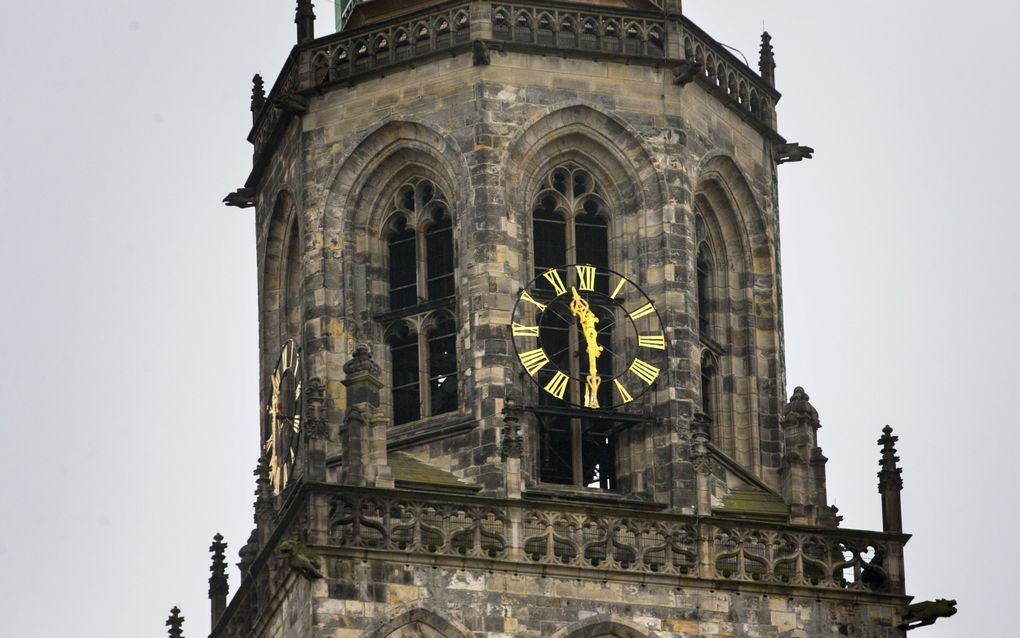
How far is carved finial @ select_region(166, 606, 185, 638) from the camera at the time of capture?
63250 millimetres

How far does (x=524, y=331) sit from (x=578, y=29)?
4.31 metres

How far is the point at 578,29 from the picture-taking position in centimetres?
6212

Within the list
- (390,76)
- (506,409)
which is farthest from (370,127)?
(506,409)

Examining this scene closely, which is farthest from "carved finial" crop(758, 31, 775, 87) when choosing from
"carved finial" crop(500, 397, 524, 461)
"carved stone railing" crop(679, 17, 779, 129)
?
"carved finial" crop(500, 397, 524, 461)

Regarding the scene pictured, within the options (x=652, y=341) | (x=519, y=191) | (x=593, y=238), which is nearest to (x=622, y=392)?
(x=652, y=341)

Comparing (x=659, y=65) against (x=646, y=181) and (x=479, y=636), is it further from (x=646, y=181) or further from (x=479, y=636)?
(x=479, y=636)

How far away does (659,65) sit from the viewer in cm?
6209

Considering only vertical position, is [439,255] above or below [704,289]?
above

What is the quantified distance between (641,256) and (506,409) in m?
2.98

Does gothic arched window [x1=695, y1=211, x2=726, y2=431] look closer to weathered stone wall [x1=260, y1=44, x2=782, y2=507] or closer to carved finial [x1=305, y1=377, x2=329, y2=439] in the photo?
weathered stone wall [x1=260, y1=44, x2=782, y2=507]

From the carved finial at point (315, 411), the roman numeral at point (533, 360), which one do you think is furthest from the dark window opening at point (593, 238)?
the carved finial at point (315, 411)

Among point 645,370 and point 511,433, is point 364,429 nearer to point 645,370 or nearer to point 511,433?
point 511,433

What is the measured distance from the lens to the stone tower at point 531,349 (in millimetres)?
58219

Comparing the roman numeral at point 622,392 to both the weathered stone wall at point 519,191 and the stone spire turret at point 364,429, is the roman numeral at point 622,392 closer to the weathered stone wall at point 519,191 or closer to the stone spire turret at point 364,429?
the weathered stone wall at point 519,191
